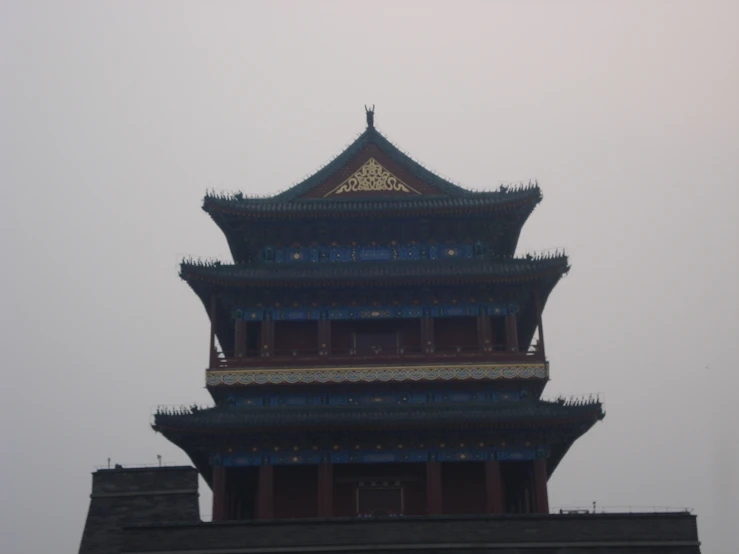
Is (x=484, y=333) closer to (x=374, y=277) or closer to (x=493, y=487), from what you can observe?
(x=374, y=277)

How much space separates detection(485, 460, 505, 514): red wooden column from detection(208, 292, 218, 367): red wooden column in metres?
11.1

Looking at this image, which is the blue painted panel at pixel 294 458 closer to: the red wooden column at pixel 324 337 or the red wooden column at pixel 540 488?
the red wooden column at pixel 324 337

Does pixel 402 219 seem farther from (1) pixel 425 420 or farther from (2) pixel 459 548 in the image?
(2) pixel 459 548

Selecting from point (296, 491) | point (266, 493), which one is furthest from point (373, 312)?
point (266, 493)

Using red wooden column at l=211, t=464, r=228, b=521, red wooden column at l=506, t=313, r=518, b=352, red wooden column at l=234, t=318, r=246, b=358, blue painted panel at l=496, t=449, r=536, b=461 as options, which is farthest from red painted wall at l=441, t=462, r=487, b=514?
red wooden column at l=234, t=318, r=246, b=358

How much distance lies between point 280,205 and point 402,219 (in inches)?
199

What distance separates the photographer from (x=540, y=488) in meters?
38.7

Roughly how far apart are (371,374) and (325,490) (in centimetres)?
475

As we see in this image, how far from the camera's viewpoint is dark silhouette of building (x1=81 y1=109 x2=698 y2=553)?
34.6 metres

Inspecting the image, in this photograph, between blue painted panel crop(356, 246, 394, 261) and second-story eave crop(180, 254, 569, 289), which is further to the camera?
blue painted panel crop(356, 246, 394, 261)

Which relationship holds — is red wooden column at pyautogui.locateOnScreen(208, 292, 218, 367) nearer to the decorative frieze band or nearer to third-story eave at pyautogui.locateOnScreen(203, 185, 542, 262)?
the decorative frieze band

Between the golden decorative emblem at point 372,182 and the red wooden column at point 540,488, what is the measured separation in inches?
509

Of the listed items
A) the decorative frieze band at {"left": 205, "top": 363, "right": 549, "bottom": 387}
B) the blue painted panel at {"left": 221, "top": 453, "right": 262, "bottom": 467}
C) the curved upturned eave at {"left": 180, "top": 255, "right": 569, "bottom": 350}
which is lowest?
the blue painted panel at {"left": 221, "top": 453, "right": 262, "bottom": 467}

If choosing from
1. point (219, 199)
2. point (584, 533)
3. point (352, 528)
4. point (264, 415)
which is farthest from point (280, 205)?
point (584, 533)
